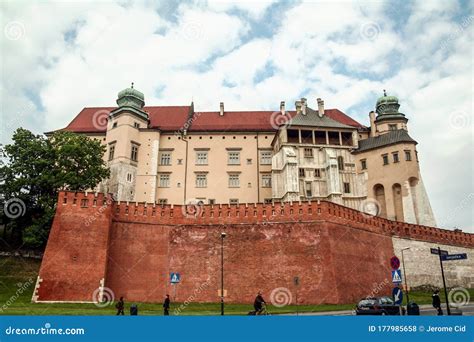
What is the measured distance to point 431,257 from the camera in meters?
41.8

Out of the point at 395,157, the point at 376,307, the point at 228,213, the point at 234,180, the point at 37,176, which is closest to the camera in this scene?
the point at 376,307

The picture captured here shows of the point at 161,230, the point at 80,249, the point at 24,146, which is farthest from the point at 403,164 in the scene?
the point at 24,146

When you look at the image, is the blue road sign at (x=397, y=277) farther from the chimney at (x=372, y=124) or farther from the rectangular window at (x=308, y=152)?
the chimney at (x=372, y=124)

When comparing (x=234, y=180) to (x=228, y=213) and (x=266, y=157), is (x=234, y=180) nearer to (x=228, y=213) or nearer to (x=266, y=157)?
(x=266, y=157)

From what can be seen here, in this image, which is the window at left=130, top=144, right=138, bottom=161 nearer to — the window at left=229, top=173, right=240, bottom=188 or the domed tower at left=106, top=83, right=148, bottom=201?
the domed tower at left=106, top=83, right=148, bottom=201

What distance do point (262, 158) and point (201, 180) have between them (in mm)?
8611

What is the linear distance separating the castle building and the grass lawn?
1497cm

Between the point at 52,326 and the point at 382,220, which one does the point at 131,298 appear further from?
the point at 382,220

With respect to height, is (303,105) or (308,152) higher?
(303,105)

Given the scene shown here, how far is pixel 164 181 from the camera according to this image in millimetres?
54719

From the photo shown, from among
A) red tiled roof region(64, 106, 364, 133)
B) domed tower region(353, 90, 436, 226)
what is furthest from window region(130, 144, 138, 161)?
domed tower region(353, 90, 436, 226)

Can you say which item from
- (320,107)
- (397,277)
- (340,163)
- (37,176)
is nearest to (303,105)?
(320,107)

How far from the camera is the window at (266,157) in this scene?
182 feet

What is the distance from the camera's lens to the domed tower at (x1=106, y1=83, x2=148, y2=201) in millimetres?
51219
